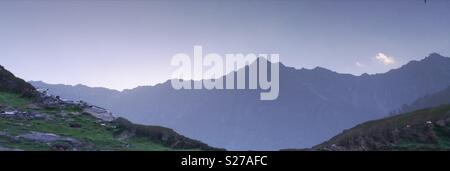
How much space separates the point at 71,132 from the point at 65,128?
1498 mm

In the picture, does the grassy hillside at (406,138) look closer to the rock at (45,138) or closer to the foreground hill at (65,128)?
the foreground hill at (65,128)

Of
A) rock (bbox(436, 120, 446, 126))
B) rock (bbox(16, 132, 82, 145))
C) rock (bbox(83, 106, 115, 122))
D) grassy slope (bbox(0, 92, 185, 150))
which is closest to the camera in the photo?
grassy slope (bbox(0, 92, 185, 150))

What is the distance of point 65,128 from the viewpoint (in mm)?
34719

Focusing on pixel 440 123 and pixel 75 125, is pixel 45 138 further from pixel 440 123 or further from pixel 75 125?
pixel 440 123

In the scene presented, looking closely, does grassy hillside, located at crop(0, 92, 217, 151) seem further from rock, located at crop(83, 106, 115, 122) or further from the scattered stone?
rock, located at crop(83, 106, 115, 122)

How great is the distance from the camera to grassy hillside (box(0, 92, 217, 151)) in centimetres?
2886

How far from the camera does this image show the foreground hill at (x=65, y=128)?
2914 cm

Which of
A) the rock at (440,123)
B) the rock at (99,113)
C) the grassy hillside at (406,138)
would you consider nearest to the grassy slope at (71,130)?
the rock at (99,113)

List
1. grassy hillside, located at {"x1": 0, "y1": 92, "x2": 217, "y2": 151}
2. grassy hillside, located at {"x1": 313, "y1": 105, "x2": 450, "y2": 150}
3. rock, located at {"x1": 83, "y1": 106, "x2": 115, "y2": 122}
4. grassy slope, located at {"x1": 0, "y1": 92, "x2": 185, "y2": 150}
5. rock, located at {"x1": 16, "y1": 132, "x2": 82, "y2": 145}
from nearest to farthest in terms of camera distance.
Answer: grassy slope, located at {"x1": 0, "y1": 92, "x2": 185, "y2": 150} < grassy hillside, located at {"x1": 0, "y1": 92, "x2": 217, "y2": 151} < rock, located at {"x1": 16, "y1": 132, "x2": 82, "y2": 145} < grassy hillside, located at {"x1": 313, "y1": 105, "x2": 450, "y2": 150} < rock, located at {"x1": 83, "y1": 106, "x2": 115, "y2": 122}

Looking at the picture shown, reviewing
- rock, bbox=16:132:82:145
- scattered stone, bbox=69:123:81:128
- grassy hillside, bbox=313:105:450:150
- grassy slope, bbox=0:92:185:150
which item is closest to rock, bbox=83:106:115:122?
grassy slope, bbox=0:92:185:150

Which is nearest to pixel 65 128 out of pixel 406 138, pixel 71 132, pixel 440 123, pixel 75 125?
pixel 71 132
